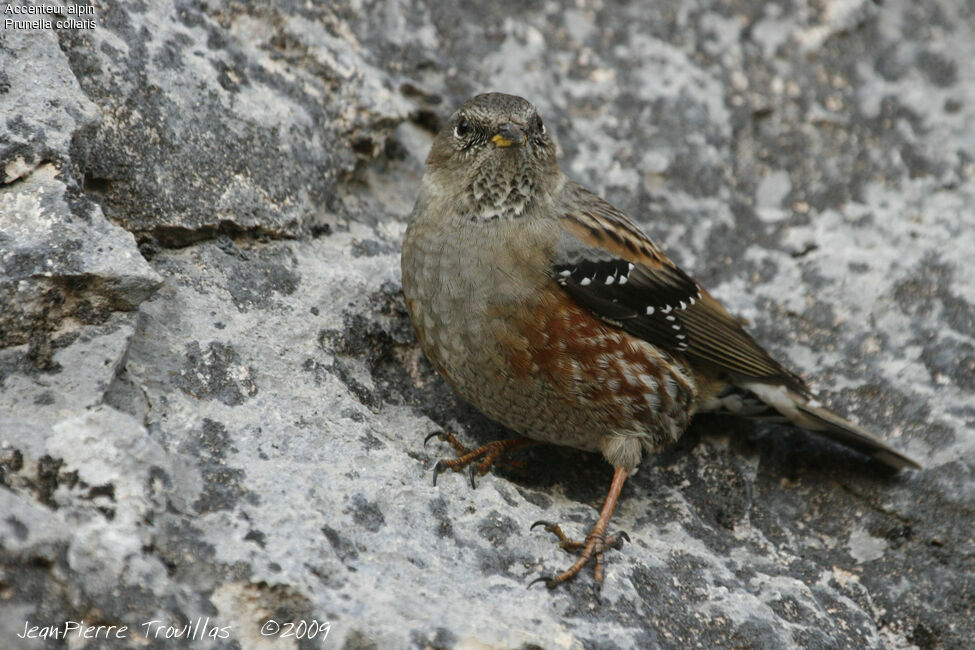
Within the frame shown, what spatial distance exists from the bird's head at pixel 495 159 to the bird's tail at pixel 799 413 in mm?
1351

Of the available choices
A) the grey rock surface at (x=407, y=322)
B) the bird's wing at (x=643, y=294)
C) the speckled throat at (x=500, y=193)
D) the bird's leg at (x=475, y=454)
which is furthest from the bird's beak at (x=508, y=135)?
the bird's leg at (x=475, y=454)

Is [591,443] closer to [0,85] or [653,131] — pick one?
Result: [653,131]

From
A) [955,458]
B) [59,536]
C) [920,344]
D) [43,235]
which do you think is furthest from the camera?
[920,344]

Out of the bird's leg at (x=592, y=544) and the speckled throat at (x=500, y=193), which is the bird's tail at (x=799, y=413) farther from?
the speckled throat at (x=500, y=193)

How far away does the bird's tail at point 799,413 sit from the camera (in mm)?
4020

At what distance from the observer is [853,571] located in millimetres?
3775

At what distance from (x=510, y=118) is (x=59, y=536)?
2.30 metres

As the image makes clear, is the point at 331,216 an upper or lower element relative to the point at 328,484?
upper

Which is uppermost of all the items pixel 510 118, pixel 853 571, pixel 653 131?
pixel 653 131

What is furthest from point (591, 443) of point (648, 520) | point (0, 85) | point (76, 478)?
point (0, 85)

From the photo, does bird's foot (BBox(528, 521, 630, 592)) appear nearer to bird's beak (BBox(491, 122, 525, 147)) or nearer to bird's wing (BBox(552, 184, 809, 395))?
bird's wing (BBox(552, 184, 809, 395))

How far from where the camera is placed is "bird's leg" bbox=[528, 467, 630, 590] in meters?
3.08

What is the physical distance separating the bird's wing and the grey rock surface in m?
0.41

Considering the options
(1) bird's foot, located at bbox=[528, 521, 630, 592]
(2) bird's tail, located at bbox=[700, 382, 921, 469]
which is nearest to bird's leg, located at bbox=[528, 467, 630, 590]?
(1) bird's foot, located at bbox=[528, 521, 630, 592]
